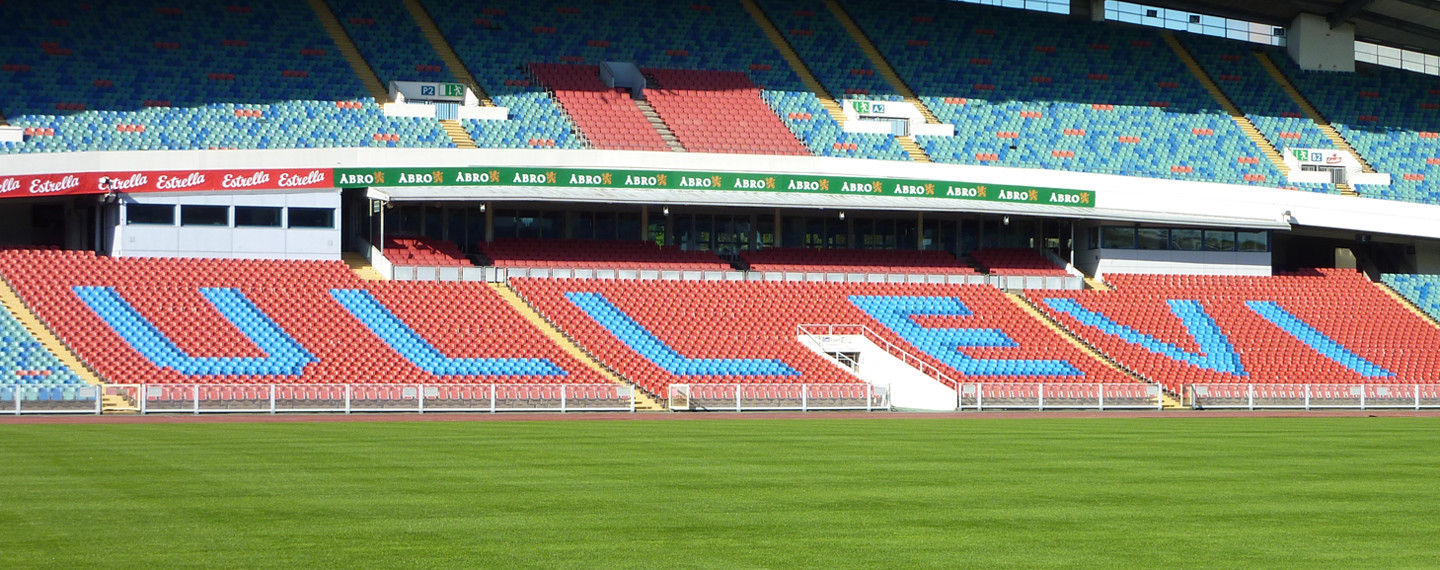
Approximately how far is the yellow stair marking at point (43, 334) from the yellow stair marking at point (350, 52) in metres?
13.8

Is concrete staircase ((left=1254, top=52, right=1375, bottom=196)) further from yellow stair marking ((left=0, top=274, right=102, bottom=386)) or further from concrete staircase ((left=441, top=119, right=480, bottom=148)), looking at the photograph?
yellow stair marking ((left=0, top=274, right=102, bottom=386))

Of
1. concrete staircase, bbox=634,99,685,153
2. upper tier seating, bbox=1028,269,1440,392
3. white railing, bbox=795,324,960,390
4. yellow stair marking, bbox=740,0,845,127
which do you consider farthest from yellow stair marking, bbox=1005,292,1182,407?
concrete staircase, bbox=634,99,685,153

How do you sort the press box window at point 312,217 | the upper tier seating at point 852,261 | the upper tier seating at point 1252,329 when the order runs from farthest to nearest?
the upper tier seating at point 852,261 < the press box window at point 312,217 < the upper tier seating at point 1252,329

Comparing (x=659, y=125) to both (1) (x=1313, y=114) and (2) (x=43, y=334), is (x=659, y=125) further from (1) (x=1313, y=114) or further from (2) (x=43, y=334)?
(1) (x=1313, y=114)

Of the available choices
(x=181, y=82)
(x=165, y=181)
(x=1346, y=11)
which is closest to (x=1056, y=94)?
(x=1346, y=11)

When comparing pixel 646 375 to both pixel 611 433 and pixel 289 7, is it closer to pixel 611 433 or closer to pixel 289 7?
pixel 611 433

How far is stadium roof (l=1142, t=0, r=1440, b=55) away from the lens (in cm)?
6119

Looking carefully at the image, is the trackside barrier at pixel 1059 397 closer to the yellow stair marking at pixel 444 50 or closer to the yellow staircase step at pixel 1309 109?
the yellow staircase step at pixel 1309 109

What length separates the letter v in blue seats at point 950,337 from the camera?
149 ft

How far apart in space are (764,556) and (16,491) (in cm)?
816

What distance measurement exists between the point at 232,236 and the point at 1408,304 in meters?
36.9

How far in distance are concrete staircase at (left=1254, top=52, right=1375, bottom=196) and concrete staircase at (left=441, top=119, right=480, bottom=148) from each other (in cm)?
2893

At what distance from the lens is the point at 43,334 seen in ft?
134

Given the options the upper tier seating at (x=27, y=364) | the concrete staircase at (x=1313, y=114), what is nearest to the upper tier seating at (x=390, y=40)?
the upper tier seating at (x=27, y=364)
